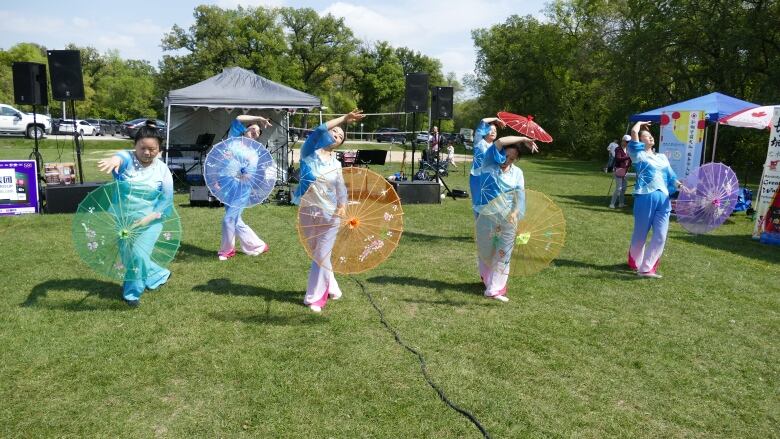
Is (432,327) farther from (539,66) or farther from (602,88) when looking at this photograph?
(539,66)

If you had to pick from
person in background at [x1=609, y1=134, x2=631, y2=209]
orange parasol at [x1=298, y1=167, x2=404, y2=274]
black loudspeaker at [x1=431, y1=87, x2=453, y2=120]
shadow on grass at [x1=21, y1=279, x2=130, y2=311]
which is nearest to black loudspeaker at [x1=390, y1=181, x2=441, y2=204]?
black loudspeaker at [x1=431, y1=87, x2=453, y2=120]

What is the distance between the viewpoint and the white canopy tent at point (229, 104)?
13.7 metres

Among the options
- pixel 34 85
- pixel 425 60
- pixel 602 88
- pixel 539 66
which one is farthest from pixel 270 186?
pixel 425 60

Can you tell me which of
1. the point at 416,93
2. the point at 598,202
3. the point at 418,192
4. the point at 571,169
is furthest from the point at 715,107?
the point at 571,169

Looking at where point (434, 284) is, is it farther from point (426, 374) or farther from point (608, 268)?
point (608, 268)

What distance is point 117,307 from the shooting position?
17.1ft

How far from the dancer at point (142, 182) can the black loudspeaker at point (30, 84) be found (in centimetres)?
717

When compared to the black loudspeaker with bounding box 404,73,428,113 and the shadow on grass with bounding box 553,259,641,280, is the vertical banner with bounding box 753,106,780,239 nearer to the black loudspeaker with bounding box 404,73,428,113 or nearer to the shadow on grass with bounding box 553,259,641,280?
the shadow on grass with bounding box 553,259,641,280

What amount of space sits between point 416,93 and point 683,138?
6.87 metres

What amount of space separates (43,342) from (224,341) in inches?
56.6

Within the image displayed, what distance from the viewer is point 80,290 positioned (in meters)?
5.71

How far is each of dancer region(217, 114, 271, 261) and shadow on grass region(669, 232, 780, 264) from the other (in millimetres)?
7374

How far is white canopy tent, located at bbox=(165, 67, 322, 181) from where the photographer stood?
1369 centimetres

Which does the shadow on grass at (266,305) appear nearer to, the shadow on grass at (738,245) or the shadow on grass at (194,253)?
the shadow on grass at (194,253)
